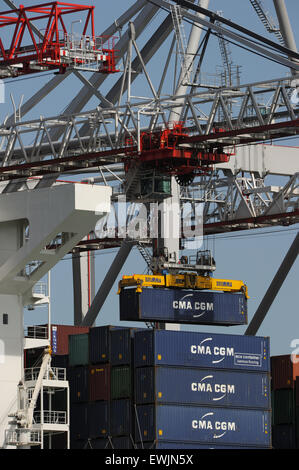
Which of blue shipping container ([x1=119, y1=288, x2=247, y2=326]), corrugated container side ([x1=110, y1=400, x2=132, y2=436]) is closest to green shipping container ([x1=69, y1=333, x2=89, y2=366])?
corrugated container side ([x1=110, y1=400, x2=132, y2=436])

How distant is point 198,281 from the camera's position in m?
83.3

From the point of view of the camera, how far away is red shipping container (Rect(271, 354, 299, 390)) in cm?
8181

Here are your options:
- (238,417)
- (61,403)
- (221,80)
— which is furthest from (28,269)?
(221,80)

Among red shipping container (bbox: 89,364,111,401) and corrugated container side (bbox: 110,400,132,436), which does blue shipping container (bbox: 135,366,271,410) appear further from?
red shipping container (bbox: 89,364,111,401)

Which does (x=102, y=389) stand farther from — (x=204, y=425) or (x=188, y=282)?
(x=188, y=282)

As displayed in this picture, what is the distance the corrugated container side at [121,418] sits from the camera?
2862 inches

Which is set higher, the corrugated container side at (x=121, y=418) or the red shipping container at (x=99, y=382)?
the red shipping container at (x=99, y=382)

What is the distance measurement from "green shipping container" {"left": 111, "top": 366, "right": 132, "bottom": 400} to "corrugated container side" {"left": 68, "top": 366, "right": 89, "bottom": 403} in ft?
5.42

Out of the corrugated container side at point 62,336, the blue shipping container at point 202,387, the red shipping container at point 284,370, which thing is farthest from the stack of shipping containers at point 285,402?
the corrugated container side at point 62,336

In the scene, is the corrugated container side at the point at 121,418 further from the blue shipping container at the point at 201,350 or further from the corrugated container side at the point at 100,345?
the corrugated container side at the point at 100,345

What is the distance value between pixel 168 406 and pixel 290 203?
2302cm

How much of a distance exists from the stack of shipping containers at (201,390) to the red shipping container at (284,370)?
13.9ft
